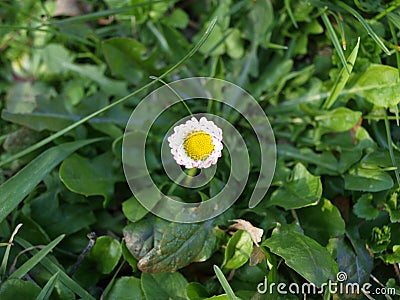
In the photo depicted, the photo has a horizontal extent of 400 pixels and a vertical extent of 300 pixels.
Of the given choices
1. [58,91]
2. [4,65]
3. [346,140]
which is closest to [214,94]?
[346,140]

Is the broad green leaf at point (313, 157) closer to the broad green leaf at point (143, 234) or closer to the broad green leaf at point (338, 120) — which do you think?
the broad green leaf at point (338, 120)

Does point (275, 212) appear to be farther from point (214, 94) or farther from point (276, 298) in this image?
point (214, 94)

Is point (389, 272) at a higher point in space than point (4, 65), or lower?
lower

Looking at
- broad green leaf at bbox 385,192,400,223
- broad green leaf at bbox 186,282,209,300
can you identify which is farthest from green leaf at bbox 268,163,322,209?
broad green leaf at bbox 186,282,209,300

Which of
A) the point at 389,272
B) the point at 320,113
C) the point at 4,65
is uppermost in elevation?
the point at 4,65

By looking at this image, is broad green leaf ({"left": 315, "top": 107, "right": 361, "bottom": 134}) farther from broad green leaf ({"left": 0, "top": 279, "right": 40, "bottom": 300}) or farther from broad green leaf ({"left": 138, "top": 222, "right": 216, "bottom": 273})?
broad green leaf ({"left": 0, "top": 279, "right": 40, "bottom": 300})
